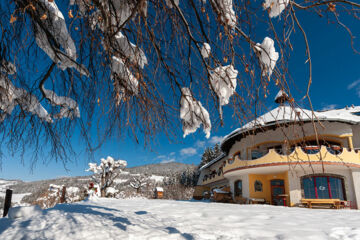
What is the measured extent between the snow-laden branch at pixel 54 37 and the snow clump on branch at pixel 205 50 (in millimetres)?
1242

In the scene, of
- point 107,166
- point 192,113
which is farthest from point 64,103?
point 107,166

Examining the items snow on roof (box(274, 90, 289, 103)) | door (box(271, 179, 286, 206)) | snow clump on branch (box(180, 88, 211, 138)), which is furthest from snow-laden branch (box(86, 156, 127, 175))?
snow on roof (box(274, 90, 289, 103))

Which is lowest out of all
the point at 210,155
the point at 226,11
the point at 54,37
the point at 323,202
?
the point at 323,202

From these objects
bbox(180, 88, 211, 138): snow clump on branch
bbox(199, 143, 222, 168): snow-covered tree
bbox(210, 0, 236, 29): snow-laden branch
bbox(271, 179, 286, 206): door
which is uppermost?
bbox(199, 143, 222, 168): snow-covered tree

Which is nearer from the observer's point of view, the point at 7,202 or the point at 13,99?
the point at 13,99

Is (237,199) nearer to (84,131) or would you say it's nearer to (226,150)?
(226,150)

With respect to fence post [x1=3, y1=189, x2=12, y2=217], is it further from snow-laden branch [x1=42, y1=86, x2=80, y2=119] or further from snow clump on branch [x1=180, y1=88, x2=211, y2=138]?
snow clump on branch [x1=180, y1=88, x2=211, y2=138]

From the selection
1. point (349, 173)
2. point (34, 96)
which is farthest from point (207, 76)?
point (349, 173)

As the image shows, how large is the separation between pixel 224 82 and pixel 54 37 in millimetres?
1658

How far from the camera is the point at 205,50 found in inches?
88.2

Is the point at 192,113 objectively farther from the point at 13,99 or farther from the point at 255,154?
the point at 255,154

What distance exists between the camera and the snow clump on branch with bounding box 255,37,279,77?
1.93 m

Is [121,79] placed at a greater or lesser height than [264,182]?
greater

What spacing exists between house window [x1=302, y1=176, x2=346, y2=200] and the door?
1417mm
